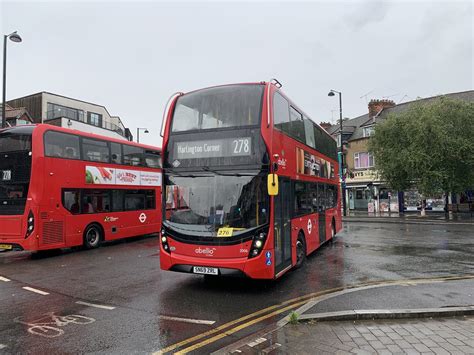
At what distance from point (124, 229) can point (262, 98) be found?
1010cm

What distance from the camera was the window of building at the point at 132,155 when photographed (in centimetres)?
1476

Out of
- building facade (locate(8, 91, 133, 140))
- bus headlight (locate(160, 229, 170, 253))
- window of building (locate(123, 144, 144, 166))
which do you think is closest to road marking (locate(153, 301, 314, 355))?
bus headlight (locate(160, 229, 170, 253))

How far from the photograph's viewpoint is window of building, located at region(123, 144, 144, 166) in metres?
14.8

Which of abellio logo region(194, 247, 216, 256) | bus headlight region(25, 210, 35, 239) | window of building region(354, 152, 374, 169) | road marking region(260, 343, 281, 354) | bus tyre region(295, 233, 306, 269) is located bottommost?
road marking region(260, 343, 281, 354)

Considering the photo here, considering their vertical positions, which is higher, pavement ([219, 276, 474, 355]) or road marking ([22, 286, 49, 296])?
pavement ([219, 276, 474, 355])

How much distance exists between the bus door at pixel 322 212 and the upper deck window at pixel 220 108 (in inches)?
204

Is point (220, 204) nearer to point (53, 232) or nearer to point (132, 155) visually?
point (53, 232)

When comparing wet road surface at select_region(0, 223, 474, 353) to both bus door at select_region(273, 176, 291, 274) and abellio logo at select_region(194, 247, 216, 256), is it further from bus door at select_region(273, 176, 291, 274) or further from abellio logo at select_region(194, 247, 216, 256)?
abellio logo at select_region(194, 247, 216, 256)

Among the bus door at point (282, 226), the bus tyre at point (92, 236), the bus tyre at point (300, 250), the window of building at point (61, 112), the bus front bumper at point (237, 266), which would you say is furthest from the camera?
the window of building at point (61, 112)

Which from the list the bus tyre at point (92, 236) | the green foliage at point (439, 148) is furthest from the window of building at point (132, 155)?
the green foliage at point (439, 148)

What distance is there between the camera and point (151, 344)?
4.41 meters

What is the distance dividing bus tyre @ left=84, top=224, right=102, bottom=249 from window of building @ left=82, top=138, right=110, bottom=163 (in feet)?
8.62

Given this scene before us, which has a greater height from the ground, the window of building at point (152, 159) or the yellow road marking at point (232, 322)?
the window of building at point (152, 159)

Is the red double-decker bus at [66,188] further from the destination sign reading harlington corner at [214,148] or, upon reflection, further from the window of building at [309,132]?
the window of building at [309,132]
